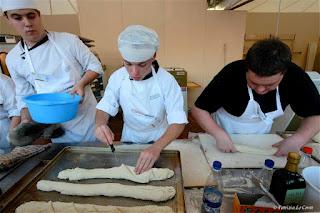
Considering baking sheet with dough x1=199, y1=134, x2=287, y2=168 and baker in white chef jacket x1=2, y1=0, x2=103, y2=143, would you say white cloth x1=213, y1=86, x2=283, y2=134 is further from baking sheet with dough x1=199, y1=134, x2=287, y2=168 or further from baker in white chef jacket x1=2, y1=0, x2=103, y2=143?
baker in white chef jacket x1=2, y1=0, x2=103, y2=143

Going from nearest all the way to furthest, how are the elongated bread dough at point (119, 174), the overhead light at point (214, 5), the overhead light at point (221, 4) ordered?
1. the elongated bread dough at point (119, 174)
2. the overhead light at point (221, 4)
3. the overhead light at point (214, 5)

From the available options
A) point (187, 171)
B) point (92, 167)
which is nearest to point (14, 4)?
point (92, 167)

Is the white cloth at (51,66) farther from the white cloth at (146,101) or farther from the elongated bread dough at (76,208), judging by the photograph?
the elongated bread dough at (76,208)

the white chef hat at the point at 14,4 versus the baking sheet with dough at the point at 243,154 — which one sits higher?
the white chef hat at the point at 14,4

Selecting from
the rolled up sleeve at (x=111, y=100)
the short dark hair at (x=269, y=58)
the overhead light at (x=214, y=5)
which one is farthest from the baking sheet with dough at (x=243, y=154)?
the overhead light at (x=214, y=5)

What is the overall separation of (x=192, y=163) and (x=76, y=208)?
63 cm

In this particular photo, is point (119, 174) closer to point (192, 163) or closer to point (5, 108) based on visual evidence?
point (192, 163)

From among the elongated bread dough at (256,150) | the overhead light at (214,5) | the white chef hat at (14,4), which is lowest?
the elongated bread dough at (256,150)

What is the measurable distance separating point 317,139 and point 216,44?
3.60m

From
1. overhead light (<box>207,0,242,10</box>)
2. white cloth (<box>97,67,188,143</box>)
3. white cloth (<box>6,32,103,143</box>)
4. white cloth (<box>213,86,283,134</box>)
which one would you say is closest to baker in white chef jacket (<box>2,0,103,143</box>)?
white cloth (<box>6,32,103,143</box>)

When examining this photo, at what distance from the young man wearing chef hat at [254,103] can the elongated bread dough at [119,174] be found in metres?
0.46

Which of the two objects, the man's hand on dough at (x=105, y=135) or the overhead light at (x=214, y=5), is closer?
the man's hand on dough at (x=105, y=135)

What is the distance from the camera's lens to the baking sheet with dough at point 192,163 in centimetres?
108

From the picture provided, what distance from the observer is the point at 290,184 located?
0.79 metres
